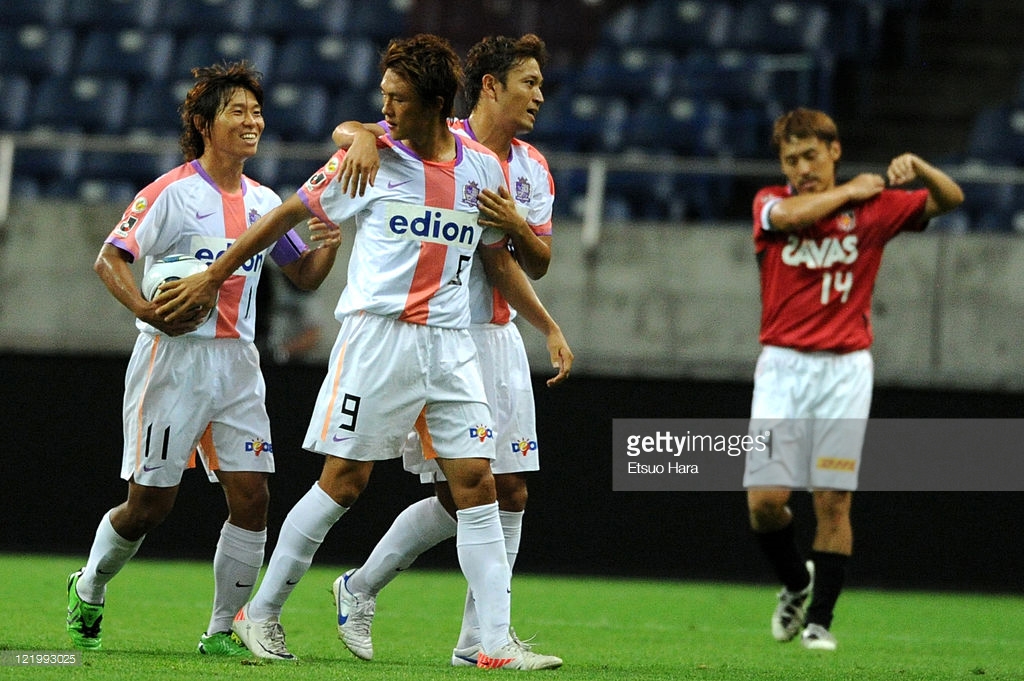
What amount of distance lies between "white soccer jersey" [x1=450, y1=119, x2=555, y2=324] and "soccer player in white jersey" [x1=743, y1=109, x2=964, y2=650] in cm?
139

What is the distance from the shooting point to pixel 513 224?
15.1 feet

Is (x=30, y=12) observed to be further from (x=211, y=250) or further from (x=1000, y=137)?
(x=211, y=250)

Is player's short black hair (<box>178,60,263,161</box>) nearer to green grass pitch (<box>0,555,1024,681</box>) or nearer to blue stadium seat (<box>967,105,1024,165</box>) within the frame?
green grass pitch (<box>0,555,1024,681</box>)

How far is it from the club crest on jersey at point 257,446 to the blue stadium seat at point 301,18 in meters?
9.31

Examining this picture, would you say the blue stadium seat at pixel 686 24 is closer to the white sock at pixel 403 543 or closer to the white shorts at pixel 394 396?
the white sock at pixel 403 543

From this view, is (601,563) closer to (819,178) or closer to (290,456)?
(290,456)

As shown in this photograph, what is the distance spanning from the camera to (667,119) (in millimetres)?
12055

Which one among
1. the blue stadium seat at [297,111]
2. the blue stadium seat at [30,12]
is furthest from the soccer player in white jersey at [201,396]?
the blue stadium seat at [30,12]

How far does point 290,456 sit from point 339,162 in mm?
4813

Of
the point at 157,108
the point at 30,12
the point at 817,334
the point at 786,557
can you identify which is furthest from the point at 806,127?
the point at 30,12

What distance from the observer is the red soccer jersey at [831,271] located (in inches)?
246

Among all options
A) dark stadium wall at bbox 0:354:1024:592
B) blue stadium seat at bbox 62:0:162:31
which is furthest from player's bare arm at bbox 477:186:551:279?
blue stadium seat at bbox 62:0:162:31

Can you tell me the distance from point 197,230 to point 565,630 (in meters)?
2.58

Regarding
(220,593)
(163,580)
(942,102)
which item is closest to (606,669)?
(220,593)
